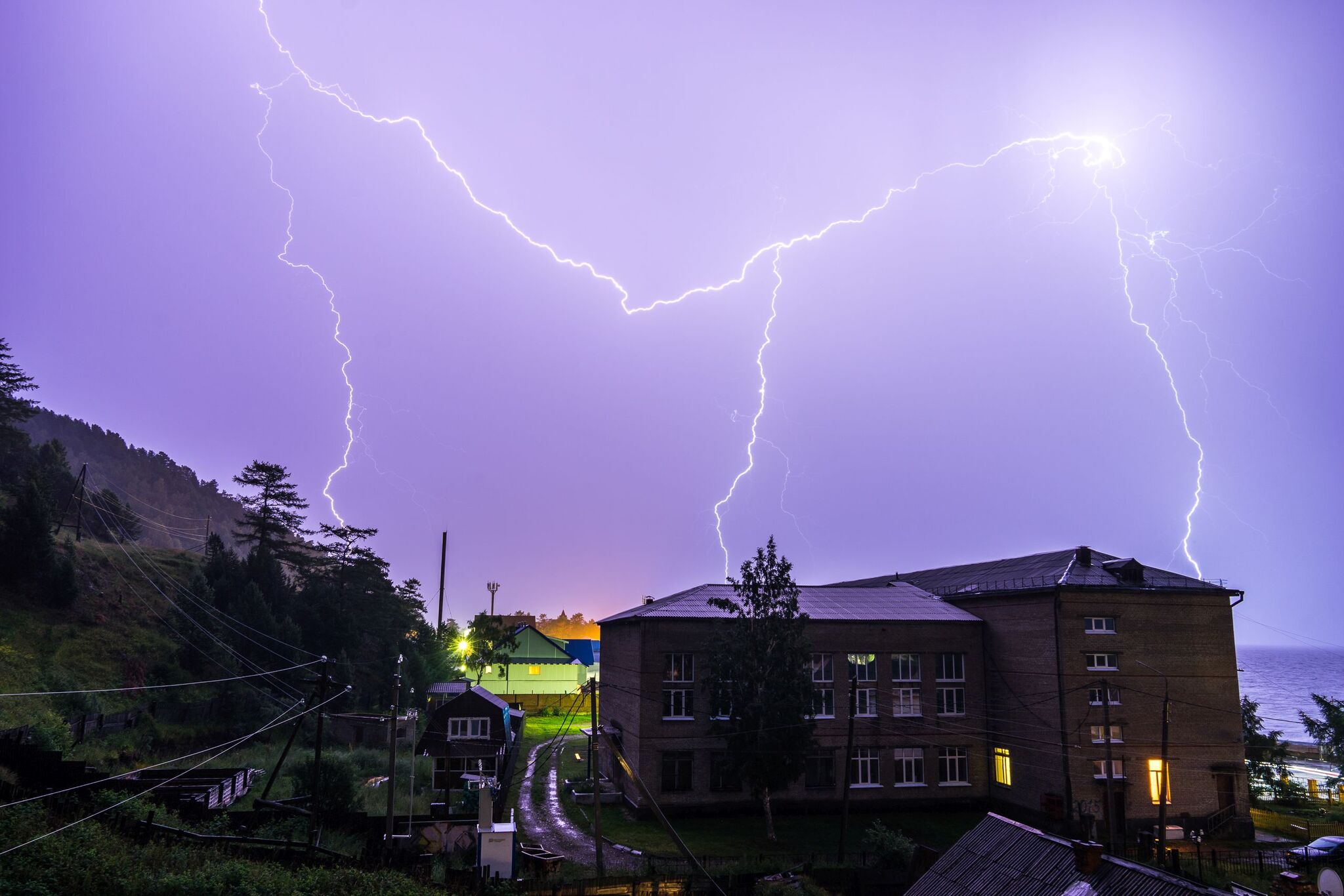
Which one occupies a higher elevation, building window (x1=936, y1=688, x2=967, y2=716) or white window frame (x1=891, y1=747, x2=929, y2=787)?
building window (x1=936, y1=688, x2=967, y2=716)

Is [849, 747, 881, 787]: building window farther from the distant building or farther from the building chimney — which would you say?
the building chimney

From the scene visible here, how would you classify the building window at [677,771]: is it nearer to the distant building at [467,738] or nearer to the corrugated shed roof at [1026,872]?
the distant building at [467,738]

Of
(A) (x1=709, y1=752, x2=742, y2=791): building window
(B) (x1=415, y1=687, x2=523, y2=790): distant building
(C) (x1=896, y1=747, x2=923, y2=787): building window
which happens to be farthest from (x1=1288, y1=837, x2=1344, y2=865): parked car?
(B) (x1=415, y1=687, x2=523, y2=790): distant building

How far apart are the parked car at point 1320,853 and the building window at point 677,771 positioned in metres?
22.6

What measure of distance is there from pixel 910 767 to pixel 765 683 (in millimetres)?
10177

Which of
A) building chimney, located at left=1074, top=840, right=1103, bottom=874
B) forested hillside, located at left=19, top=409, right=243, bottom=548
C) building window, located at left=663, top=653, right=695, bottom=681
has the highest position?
forested hillside, located at left=19, top=409, right=243, bottom=548

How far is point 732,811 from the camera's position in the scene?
34.2 meters

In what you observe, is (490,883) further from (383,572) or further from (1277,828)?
(383,572)

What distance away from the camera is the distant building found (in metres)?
38.0

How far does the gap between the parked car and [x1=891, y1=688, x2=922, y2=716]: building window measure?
14.1 m

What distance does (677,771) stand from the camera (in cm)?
3391

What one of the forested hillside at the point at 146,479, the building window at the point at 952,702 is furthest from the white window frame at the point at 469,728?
the forested hillside at the point at 146,479

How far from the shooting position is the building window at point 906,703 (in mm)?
36562

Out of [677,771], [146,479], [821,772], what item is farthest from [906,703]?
[146,479]
